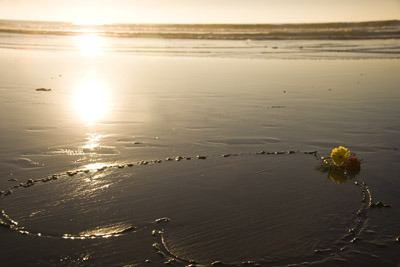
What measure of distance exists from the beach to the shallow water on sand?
0.06 ft

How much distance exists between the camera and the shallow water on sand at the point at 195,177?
3.88 meters

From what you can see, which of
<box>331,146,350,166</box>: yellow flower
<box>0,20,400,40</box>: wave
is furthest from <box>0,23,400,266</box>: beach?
<box>0,20,400,40</box>: wave

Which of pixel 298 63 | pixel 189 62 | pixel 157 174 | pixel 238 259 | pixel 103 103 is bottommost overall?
pixel 238 259

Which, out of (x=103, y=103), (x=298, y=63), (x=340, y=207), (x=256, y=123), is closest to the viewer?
(x=340, y=207)

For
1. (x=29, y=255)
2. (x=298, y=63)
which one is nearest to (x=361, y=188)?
(x=29, y=255)

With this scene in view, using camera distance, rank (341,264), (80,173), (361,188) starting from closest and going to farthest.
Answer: (341,264) < (361,188) < (80,173)

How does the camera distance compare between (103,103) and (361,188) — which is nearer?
(361,188)

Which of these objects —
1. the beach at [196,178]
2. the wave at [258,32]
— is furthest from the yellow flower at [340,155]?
the wave at [258,32]

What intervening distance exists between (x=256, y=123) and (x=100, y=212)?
13.8 ft

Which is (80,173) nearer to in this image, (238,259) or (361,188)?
(238,259)

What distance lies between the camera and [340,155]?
5.63m

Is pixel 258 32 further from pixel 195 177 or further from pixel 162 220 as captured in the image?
pixel 162 220

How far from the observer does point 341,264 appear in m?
3.63

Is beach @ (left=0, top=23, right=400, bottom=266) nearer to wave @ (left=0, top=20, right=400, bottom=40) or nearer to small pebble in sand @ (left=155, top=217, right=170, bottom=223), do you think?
small pebble in sand @ (left=155, top=217, right=170, bottom=223)
